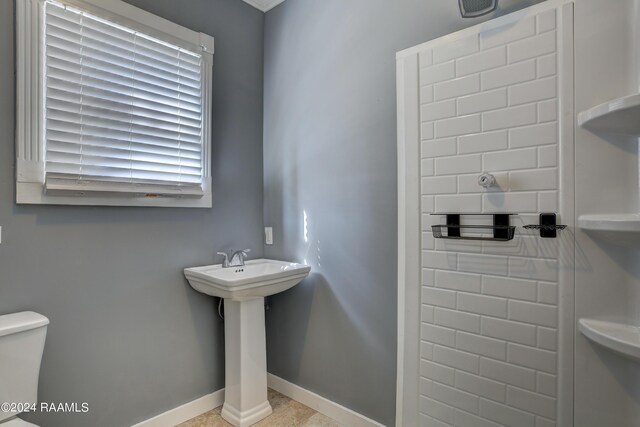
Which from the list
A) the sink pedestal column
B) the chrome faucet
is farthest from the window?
the sink pedestal column

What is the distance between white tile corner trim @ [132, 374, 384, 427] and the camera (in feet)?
6.52

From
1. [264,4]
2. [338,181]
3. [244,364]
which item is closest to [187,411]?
[244,364]

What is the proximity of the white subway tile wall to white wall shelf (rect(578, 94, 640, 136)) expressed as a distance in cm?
13

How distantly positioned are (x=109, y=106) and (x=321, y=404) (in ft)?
7.05

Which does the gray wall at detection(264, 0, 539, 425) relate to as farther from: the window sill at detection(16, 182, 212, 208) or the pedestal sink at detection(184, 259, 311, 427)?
the window sill at detection(16, 182, 212, 208)

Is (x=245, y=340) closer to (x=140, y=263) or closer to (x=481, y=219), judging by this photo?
(x=140, y=263)

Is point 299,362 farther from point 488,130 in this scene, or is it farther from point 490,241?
point 488,130

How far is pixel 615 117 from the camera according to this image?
1119mm

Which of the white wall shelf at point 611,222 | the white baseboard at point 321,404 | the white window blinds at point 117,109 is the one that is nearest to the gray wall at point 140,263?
the white window blinds at point 117,109

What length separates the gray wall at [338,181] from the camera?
1866 millimetres

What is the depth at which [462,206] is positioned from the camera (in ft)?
5.11

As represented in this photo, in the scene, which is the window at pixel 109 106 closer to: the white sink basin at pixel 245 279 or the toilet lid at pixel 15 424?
the white sink basin at pixel 245 279

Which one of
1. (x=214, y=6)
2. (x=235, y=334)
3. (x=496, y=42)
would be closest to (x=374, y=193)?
(x=496, y=42)

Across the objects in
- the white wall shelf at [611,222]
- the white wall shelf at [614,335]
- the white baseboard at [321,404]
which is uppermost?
the white wall shelf at [611,222]
